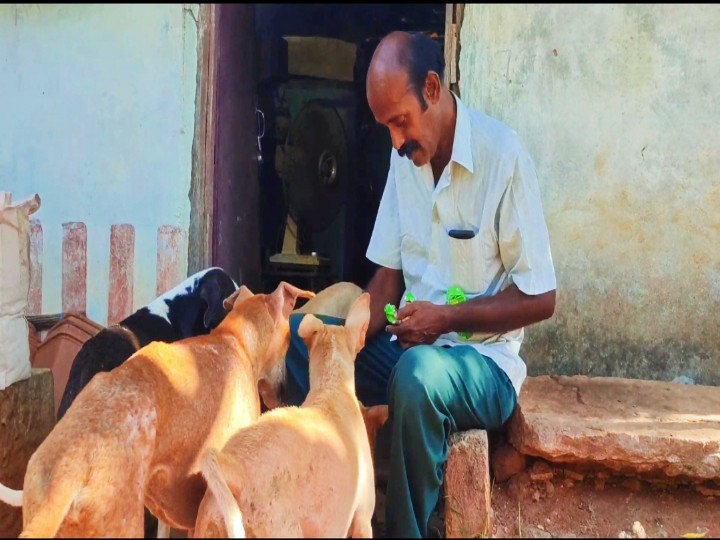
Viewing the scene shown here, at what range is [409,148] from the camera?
12.3 ft

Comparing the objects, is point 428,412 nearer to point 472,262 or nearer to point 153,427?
point 472,262

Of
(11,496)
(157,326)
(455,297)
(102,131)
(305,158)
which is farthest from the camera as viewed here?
(305,158)

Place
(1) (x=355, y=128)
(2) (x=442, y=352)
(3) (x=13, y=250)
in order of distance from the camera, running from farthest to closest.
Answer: (1) (x=355, y=128)
(3) (x=13, y=250)
(2) (x=442, y=352)

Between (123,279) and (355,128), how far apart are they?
273 cm

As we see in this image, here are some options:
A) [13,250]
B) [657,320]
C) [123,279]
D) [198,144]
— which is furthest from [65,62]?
[657,320]

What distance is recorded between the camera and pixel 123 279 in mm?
5453

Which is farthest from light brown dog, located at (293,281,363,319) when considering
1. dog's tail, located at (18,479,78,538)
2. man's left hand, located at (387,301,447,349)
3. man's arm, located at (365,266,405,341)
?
dog's tail, located at (18,479,78,538)

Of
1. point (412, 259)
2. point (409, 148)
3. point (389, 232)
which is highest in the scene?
point (409, 148)

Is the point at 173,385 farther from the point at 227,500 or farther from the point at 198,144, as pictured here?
the point at 198,144

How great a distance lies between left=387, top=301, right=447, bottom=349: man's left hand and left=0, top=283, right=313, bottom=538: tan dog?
58cm

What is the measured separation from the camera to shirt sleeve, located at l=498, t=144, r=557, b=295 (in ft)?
11.9

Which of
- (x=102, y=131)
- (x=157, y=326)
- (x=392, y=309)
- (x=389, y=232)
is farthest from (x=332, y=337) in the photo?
(x=102, y=131)

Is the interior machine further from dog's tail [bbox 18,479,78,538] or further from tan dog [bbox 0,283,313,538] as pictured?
dog's tail [bbox 18,479,78,538]

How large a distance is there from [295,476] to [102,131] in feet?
12.0
